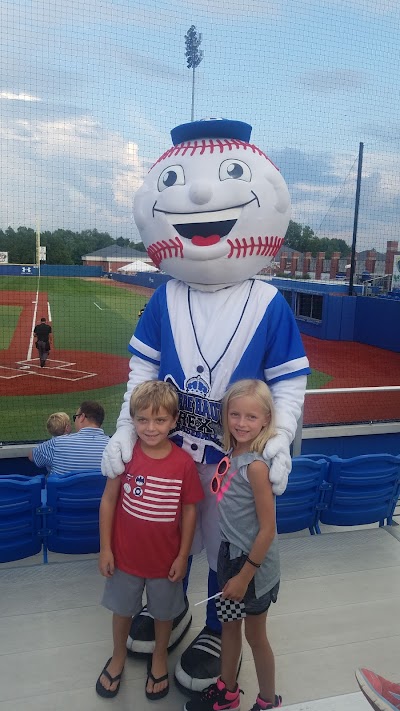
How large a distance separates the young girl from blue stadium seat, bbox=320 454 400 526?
1037 millimetres

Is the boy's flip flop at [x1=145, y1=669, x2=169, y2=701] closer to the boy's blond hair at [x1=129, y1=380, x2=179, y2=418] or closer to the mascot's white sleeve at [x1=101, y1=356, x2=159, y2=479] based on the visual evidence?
the mascot's white sleeve at [x1=101, y1=356, x2=159, y2=479]

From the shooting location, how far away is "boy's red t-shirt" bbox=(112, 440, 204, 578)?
163cm

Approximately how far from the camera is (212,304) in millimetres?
1805

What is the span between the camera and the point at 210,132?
1.80 m

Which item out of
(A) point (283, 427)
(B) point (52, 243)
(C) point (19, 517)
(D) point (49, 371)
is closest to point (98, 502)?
(C) point (19, 517)

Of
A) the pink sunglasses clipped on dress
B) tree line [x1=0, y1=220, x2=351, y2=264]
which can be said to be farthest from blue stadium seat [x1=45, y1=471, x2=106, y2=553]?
tree line [x1=0, y1=220, x2=351, y2=264]

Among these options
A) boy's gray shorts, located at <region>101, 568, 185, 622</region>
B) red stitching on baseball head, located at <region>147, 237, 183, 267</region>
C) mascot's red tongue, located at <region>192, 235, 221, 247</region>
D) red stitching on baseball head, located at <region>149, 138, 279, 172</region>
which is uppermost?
red stitching on baseball head, located at <region>149, 138, 279, 172</region>

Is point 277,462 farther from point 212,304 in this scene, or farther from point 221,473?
point 212,304

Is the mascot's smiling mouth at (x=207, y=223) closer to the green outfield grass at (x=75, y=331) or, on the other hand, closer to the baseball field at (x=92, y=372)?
the green outfield grass at (x=75, y=331)

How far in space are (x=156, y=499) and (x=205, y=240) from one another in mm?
794

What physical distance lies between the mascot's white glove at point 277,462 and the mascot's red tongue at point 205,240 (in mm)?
630

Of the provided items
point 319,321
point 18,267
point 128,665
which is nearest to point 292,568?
point 128,665

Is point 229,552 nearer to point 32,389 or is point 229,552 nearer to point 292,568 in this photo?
point 292,568

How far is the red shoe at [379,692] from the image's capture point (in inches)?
47.2
